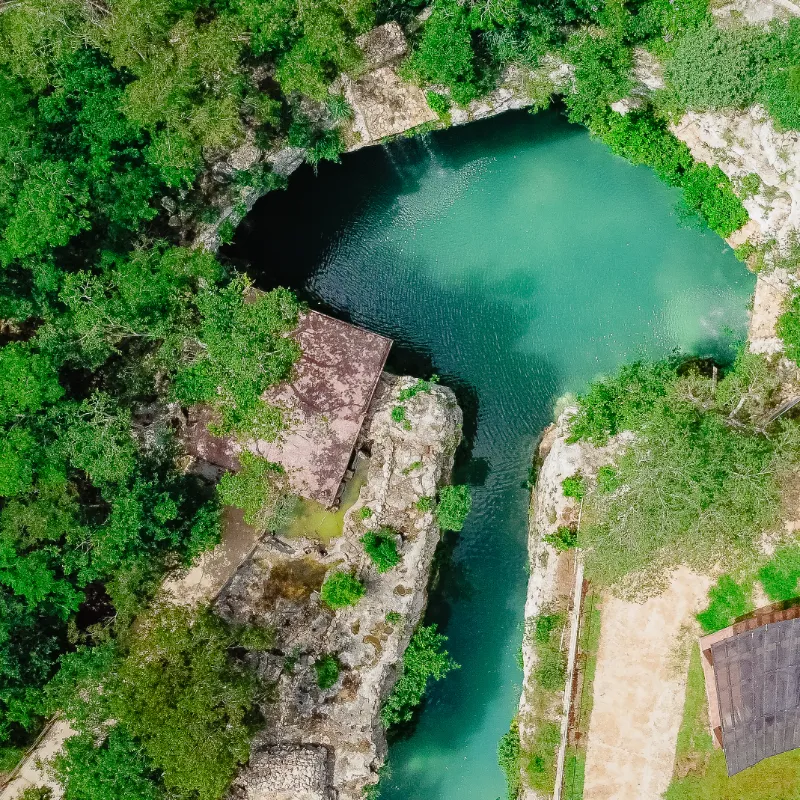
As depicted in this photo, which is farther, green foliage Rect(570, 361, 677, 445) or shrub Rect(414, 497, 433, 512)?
shrub Rect(414, 497, 433, 512)

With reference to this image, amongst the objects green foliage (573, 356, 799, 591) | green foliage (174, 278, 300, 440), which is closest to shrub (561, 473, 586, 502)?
green foliage (573, 356, 799, 591)

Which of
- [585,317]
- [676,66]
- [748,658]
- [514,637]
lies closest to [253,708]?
[514,637]

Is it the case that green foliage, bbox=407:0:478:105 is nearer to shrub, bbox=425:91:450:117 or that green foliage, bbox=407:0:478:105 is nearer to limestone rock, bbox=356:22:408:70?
limestone rock, bbox=356:22:408:70

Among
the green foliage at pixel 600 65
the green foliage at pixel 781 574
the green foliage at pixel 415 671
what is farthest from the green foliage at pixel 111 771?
the green foliage at pixel 600 65

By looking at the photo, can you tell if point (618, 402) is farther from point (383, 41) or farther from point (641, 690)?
point (383, 41)

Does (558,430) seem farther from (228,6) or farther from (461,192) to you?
(228,6)

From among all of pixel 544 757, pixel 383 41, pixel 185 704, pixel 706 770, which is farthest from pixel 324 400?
pixel 706 770
